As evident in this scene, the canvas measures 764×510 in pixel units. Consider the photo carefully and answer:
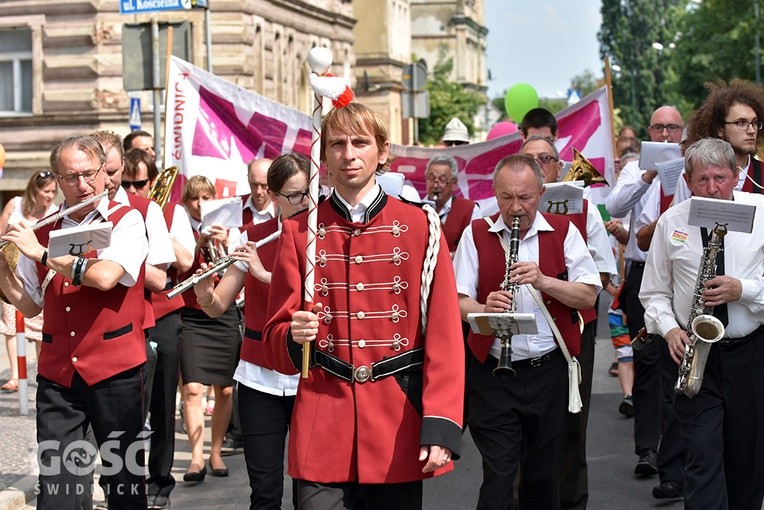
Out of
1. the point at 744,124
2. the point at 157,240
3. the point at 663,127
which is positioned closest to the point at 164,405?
the point at 157,240

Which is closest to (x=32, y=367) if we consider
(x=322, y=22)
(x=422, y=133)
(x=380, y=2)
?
(x=322, y=22)

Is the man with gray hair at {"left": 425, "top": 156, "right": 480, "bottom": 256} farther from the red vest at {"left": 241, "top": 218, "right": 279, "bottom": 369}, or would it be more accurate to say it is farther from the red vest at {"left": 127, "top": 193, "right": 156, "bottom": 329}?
the red vest at {"left": 127, "top": 193, "right": 156, "bottom": 329}

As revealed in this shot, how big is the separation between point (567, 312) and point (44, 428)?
2.65 m

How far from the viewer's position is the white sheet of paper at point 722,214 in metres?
6.52

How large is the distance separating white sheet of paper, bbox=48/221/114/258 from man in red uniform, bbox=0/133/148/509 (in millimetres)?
115

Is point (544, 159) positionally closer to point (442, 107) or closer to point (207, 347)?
point (207, 347)

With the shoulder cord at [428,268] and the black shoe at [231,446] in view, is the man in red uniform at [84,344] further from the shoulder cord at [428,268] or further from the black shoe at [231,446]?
the black shoe at [231,446]

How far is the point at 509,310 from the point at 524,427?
777 mm

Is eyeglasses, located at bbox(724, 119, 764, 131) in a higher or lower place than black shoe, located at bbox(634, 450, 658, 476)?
higher

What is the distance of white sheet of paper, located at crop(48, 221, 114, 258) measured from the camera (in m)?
6.46

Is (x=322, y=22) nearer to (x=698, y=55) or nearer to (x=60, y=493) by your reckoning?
(x=698, y=55)

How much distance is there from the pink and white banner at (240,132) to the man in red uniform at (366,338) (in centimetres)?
623

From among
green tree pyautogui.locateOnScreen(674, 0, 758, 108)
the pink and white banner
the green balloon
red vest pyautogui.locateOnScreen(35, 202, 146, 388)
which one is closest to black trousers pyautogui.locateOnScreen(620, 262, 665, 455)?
the pink and white banner

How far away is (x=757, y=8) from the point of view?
147 ft
